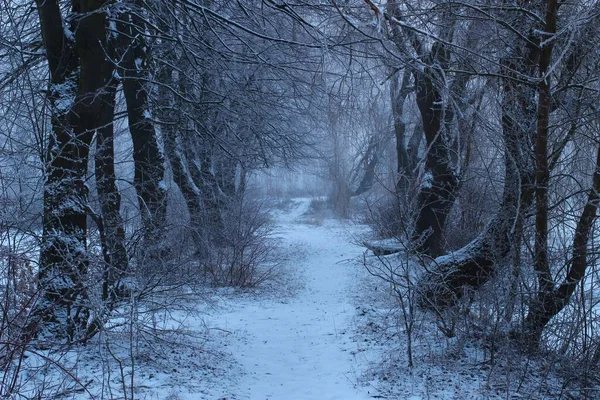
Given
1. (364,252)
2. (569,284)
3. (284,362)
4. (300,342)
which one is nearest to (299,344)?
(300,342)

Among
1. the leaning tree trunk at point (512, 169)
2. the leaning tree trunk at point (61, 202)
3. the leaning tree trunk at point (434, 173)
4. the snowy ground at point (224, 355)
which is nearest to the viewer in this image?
the snowy ground at point (224, 355)

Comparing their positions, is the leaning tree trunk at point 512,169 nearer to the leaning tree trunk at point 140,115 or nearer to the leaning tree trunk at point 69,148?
the leaning tree trunk at point 69,148

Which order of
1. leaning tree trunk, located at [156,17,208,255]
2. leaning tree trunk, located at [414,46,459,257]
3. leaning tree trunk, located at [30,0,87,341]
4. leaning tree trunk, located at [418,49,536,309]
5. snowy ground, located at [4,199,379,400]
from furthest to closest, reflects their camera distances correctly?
leaning tree trunk, located at [156,17,208,255], leaning tree trunk, located at [414,46,459,257], leaning tree trunk, located at [418,49,536,309], leaning tree trunk, located at [30,0,87,341], snowy ground, located at [4,199,379,400]

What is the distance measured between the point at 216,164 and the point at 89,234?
28.2 feet

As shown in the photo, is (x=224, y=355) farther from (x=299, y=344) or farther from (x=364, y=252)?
(x=364, y=252)

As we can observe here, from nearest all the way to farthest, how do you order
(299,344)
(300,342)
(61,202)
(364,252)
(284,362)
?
(61,202), (364,252), (284,362), (299,344), (300,342)

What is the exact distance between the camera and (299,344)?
7.14 metres

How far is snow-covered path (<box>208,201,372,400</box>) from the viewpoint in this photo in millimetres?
5298

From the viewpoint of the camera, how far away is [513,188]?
567 centimetres

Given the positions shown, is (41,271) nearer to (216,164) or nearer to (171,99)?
(171,99)

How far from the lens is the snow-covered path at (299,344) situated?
209 inches

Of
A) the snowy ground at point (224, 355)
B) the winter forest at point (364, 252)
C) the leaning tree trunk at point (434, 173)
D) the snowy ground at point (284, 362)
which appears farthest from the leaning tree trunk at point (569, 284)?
the leaning tree trunk at point (434, 173)

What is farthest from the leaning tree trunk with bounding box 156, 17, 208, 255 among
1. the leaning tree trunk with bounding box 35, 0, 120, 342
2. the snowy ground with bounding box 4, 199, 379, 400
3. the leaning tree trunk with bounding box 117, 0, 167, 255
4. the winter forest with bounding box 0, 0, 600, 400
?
the leaning tree trunk with bounding box 35, 0, 120, 342

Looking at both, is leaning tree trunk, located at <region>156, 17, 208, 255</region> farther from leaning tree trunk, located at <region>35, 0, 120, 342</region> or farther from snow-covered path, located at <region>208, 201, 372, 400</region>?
leaning tree trunk, located at <region>35, 0, 120, 342</region>
